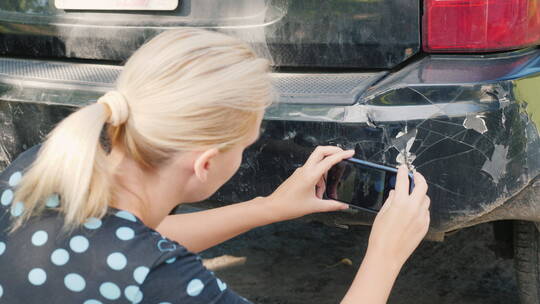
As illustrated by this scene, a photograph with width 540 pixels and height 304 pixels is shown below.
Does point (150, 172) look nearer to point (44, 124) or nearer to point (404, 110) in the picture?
point (404, 110)

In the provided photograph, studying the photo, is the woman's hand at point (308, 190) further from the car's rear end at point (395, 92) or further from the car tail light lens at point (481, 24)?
the car tail light lens at point (481, 24)

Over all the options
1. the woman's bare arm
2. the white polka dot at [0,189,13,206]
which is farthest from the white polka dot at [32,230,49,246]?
the woman's bare arm

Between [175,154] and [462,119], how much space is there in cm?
74

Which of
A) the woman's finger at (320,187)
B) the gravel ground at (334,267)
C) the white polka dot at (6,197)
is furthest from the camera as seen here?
the gravel ground at (334,267)

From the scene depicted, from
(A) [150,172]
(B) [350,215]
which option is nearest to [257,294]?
(B) [350,215]

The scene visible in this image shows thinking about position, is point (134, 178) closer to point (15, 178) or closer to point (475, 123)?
point (15, 178)

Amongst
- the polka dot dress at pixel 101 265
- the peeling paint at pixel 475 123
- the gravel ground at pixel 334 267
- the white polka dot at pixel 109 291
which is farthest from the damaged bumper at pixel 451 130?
the gravel ground at pixel 334 267

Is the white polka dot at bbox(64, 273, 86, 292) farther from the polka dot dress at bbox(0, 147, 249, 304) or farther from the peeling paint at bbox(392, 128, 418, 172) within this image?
the peeling paint at bbox(392, 128, 418, 172)

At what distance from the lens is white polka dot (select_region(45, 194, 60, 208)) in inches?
57.4

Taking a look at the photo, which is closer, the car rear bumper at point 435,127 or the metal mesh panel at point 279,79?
the car rear bumper at point 435,127

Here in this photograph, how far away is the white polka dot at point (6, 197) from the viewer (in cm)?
154

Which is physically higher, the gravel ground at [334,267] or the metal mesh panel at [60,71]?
the metal mesh panel at [60,71]

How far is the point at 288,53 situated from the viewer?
2.18m

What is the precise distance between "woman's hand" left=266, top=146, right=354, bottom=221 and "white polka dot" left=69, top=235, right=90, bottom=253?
2.00 ft
